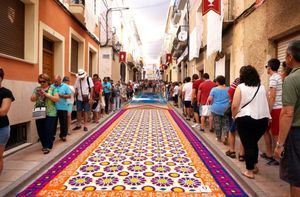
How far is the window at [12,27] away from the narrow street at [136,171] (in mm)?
2722

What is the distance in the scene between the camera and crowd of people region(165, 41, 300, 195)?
3088 millimetres

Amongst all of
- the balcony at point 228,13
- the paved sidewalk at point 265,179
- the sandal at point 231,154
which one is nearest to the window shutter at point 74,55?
the balcony at point 228,13

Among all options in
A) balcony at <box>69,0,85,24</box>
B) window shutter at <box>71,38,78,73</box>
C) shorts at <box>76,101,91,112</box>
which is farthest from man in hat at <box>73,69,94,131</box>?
window shutter at <box>71,38,78,73</box>

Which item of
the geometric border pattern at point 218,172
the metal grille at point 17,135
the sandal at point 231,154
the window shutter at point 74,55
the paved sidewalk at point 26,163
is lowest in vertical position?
the geometric border pattern at point 218,172

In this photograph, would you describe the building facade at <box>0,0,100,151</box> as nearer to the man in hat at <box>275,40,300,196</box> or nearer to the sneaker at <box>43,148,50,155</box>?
the sneaker at <box>43,148,50,155</box>

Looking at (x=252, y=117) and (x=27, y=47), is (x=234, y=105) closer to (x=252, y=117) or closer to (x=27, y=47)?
(x=252, y=117)

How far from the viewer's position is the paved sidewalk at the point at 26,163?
14.9 ft

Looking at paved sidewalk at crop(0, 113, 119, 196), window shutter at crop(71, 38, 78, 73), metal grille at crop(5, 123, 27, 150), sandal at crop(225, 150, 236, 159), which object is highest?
window shutter at crop(71, 38, 78, 73)

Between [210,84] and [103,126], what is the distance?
4032 mm

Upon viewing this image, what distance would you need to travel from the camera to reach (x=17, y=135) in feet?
23.4

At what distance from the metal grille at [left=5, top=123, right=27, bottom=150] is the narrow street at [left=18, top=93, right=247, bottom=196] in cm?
126

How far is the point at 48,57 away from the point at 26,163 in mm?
5055

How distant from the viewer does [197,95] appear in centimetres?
1009

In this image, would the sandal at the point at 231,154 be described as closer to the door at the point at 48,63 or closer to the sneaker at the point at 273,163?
the sneaker at the point at 273,163
